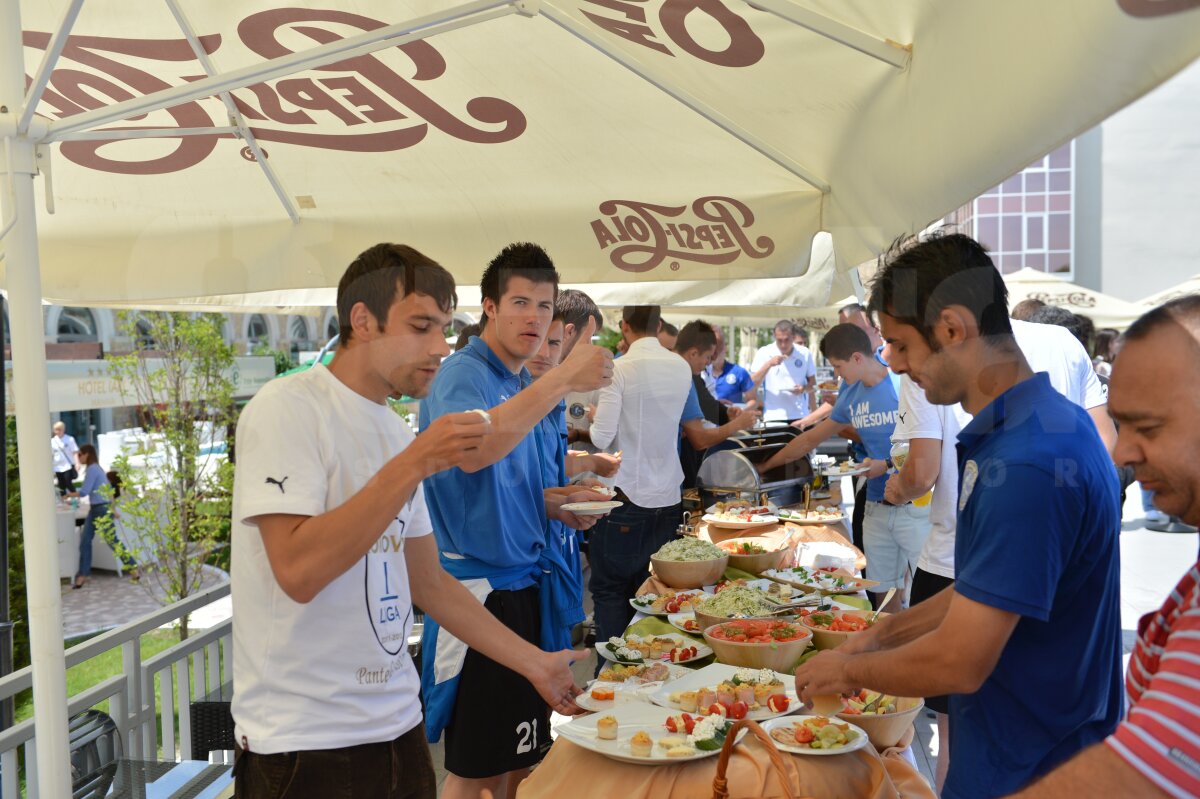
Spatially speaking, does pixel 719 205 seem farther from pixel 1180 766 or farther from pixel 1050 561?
pixel 1180 766

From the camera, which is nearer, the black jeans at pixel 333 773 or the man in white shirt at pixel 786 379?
the black jeans at pixel 333 773

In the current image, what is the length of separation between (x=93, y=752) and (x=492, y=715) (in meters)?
1.43

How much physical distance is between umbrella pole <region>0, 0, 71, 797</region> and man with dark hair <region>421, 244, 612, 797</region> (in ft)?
3.17

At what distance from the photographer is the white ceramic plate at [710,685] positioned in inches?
89.1

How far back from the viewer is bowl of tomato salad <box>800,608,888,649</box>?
2844 mm

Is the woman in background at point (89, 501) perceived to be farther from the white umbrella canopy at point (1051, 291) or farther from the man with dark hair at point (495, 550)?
the white umbrella canopy at point (1051, 291)

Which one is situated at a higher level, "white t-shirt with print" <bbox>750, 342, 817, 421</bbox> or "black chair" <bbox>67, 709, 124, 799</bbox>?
"white t-shirt with print" <bbox>750, 342, 817, 421</bbox>

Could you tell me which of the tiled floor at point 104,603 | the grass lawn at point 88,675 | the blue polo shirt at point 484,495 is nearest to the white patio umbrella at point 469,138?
the blue polo shirt at point 484,495

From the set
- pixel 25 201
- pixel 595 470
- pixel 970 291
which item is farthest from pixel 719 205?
pixel 25 201

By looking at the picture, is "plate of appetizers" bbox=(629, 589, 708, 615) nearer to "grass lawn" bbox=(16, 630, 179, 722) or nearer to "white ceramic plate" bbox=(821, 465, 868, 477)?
"white ceramic plate" bbox=(821, 465, 868, 477)

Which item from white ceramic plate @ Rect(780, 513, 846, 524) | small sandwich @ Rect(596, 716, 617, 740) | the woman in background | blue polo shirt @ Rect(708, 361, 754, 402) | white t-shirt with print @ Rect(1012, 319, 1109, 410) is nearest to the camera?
small sandwich @ Rect(596, 716, 617, 740)

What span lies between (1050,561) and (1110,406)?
1.45 feet

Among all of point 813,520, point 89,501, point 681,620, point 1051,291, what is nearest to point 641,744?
point 681,620

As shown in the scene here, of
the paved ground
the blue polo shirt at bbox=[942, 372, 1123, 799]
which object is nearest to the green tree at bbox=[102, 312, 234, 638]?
the paved ground
